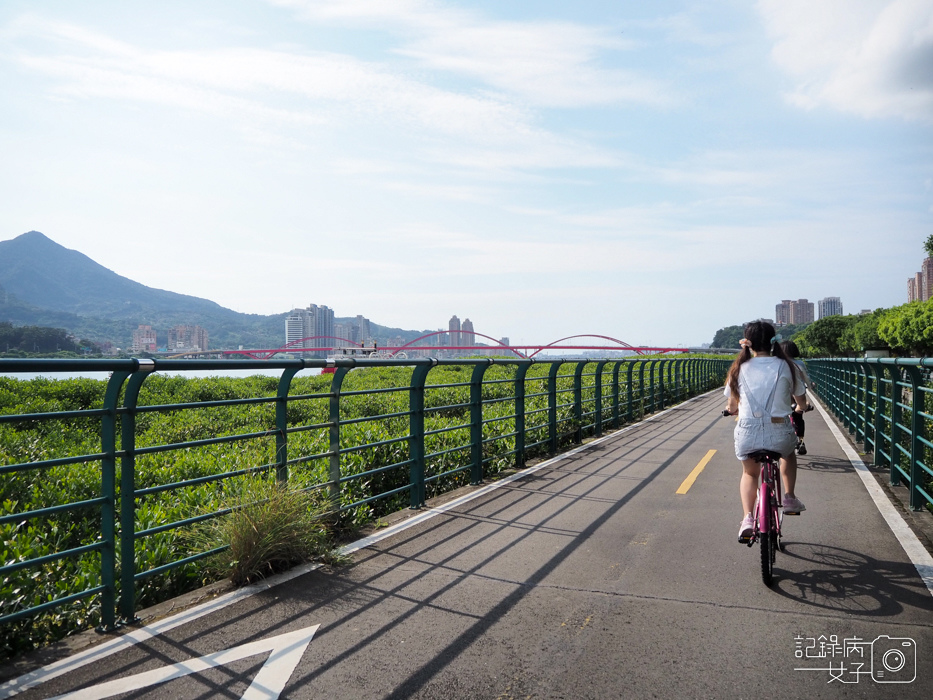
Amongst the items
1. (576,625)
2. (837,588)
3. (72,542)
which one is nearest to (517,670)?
(576,625)

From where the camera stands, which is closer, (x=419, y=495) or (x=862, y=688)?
(x=862, y=688)

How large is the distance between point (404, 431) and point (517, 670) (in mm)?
8509

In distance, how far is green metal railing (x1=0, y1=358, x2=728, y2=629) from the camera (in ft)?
13.9

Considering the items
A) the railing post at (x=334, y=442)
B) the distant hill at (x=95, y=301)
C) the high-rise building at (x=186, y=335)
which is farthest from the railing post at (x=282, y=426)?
the high-rise building at (x=186, y=335)

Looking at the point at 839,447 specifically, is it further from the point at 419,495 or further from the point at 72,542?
the point at 72,542

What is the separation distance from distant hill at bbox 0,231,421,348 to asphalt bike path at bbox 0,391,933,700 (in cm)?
4283

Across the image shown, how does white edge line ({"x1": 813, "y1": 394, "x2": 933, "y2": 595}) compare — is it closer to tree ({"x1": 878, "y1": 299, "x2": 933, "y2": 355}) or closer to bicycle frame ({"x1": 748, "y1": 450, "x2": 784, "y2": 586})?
bicycle frame ({"x1": 748, "y1": 450, "x2": 784, "y2": 586})

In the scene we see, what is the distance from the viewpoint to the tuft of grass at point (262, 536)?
5.12 m

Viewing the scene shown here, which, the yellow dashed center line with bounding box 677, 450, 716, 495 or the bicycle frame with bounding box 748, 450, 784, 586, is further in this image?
the yellow dashed center line with bounding box 677, 450, 716, 495

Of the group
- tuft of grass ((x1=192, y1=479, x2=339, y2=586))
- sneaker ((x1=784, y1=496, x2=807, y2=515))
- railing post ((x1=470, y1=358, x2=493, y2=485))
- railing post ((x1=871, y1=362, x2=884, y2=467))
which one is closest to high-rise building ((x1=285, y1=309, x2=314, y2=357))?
railing post ((x1=470, y1=358, x2=493, y2=485))

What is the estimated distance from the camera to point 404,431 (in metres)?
12.0

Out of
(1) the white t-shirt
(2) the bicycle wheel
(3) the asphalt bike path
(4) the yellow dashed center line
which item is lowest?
(4) the yellow dashed center line

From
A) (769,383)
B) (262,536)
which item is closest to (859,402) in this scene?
(769,383)

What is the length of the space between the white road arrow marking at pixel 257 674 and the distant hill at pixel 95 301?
43.8 metres
